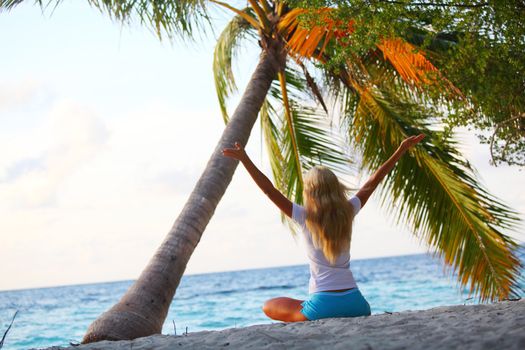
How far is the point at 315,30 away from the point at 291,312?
13.1 feet

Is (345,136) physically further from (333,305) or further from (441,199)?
(333,305)

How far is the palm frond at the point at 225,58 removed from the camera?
11789 mm

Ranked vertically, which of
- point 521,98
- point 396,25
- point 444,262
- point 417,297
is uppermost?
point 396,25

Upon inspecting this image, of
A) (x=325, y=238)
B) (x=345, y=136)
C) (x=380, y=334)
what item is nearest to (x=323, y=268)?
(x=325, y=238)

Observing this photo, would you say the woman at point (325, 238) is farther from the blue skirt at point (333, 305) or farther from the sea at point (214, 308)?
the sea at point (214, 308)

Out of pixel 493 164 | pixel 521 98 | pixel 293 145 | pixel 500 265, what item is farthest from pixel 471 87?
pixel 293 145

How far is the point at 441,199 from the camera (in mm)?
9008

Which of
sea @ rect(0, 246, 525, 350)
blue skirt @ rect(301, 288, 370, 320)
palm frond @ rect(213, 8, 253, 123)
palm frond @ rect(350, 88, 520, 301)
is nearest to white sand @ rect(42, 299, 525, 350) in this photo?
blue skirt @ rect(301, 288, 370, 320)

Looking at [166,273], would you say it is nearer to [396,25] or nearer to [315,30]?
[396,25]

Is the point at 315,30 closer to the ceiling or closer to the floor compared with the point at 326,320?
closer to the ceiling

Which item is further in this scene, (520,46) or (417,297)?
(417,297)

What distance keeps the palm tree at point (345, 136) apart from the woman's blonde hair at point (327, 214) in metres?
1.75

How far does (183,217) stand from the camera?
21.9ft

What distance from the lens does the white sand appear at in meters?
3.67
